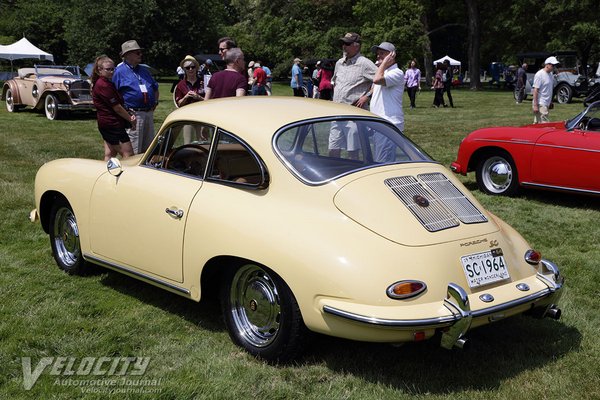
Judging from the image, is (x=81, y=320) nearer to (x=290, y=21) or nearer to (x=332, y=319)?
(x=332, y=319)

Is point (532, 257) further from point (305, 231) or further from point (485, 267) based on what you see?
point (305, 231)

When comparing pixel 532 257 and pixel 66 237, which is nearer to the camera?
pixel 532 257

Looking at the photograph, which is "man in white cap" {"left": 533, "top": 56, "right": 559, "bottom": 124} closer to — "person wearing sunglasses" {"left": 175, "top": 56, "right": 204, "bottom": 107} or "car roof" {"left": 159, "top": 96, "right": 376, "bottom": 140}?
"person wearing sunglasses" {"left": 175, "top": 56, "right": 204, "bottom": 107}

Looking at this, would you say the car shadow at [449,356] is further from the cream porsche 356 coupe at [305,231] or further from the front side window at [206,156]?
the front side window at [206,156]

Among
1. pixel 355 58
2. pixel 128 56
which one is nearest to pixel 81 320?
pixel 128 56

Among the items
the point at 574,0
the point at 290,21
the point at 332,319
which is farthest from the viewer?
the point at 290,21

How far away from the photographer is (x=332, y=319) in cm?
336

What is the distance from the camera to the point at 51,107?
1830 cm

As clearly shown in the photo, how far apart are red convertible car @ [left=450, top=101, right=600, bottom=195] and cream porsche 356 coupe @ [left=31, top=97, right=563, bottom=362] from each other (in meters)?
3.95

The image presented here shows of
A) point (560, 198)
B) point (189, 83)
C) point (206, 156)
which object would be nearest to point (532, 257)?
point (206, 156)

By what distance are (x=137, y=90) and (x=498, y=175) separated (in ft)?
15.3

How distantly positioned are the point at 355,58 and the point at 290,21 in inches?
1587

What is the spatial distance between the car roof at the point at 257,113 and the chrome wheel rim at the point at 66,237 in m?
1.31

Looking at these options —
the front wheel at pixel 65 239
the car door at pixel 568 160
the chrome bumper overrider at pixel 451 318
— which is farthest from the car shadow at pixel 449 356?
the car door at pixel 568 160
